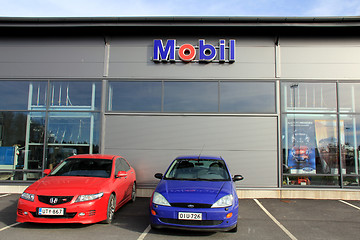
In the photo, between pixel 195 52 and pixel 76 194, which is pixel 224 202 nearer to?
pixel 76 194

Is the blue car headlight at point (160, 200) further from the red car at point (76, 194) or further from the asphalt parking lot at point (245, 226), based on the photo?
the red car at point (76, 194)

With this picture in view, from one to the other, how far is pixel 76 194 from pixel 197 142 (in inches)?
189

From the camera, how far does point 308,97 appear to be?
9.21m

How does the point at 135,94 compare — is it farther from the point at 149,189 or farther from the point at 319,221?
the point at 319,221

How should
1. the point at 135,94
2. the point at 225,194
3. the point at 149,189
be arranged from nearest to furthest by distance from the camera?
1. the point at 225,194
2. the point at 149,189
3. the point at 135,94

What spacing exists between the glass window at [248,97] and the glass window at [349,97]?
2.33m

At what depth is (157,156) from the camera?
900 centimetres

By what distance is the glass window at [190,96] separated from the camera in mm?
9211

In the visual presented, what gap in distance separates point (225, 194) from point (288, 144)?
5.10 m

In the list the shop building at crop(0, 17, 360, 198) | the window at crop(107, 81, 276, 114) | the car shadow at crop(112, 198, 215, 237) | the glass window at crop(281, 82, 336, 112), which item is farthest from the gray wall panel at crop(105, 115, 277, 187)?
the car shadow at crop(112, 198, 215, 237)

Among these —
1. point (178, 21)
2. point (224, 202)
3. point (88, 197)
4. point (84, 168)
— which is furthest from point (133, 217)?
point (178, 21)

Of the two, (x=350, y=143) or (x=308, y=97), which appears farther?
(x=308, y=97)

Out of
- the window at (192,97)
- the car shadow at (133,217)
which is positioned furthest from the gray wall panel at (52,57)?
the car shadow at (133,217)

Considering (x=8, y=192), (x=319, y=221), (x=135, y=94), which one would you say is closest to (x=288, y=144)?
(x=319, y=221)
